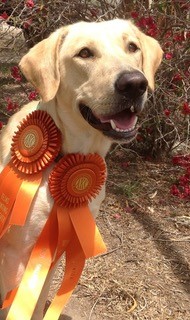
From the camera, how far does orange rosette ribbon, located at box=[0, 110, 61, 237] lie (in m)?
2.39

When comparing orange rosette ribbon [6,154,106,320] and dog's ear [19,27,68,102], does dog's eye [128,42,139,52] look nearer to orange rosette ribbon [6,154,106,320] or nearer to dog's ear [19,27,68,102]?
dog's ear [19,27,68,102]

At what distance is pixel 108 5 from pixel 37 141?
7.09 ft

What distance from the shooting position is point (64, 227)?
250cm

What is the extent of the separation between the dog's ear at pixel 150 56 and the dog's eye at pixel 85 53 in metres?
0.38

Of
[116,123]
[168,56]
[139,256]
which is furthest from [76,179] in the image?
[168,56]

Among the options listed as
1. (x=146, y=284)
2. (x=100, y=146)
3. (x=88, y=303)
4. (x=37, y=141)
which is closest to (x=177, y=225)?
(x=146, y=284)

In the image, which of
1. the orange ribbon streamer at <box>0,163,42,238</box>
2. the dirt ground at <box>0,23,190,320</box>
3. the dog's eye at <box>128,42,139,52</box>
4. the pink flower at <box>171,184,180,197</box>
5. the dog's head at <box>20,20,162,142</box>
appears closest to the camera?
the dog's head at <box>20,20,162,142</box>

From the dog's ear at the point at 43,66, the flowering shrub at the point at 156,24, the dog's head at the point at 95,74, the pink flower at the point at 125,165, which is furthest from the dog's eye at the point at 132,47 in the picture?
the pink flower at the point at 125,165

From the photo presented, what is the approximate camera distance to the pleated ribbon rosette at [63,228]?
96.3 inches

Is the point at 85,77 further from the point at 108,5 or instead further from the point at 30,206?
the point at 108,5

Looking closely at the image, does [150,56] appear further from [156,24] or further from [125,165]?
[125,165]

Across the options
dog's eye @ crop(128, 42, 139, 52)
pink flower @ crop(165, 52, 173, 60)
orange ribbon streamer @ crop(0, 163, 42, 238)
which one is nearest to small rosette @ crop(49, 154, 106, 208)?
orange ribbon streamer @ crop(0, 163, 42, 238)

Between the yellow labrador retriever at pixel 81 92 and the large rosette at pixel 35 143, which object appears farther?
the large rosette at pixel 35 143

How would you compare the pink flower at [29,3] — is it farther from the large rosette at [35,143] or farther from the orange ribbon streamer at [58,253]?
the orange ribbon streamer at [58,253]
